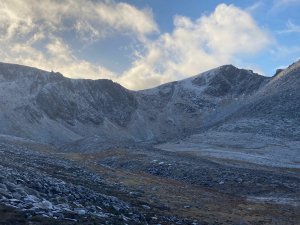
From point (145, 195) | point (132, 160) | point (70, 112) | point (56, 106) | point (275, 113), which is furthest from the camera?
point (70, 112)

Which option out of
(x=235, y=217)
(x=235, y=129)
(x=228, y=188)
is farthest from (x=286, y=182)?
(x=235, y=129)

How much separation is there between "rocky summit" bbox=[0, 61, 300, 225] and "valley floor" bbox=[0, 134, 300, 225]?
0.36 feet

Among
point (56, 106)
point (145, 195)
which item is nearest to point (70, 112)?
point (56, 106)

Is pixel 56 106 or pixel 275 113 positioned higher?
pixel 56 106

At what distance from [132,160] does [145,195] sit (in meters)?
30.5

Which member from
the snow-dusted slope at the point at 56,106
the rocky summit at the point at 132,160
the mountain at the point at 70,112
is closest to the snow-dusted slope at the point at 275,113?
the rocky summit at the point at 132,160

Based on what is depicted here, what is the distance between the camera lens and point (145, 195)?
3731 centimetres

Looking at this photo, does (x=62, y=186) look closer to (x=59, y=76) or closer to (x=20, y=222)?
(x=20, y=222)

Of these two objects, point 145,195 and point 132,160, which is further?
point 132,160

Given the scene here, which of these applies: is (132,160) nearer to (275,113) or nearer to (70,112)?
(275,113)

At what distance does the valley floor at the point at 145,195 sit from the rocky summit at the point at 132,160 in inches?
4.3

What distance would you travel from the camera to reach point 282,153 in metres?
94.2

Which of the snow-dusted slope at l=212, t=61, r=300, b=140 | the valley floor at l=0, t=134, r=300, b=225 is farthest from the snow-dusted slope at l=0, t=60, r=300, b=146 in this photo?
the valley floor at l=0, t=134, r=300, b=225

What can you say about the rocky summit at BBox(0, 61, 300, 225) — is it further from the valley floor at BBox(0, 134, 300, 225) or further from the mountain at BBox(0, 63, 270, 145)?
the mountain at BBox(0, 63, 270, 145)
